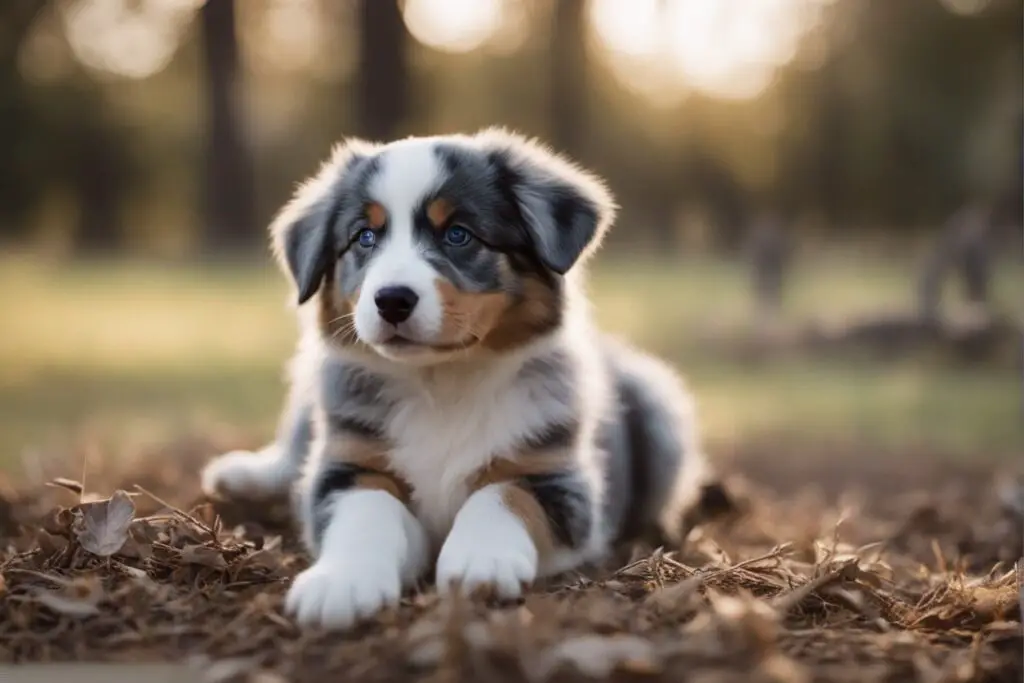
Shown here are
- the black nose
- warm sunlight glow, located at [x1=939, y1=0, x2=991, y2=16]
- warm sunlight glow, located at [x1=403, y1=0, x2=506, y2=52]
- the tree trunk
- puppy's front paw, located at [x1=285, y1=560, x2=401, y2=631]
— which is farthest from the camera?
warm sunlight glow, located at [x1=939, y1=0, x2=991, y2=16]

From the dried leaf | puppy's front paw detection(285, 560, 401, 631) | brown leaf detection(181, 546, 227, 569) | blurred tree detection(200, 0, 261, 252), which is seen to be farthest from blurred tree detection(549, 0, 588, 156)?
the dried leaf

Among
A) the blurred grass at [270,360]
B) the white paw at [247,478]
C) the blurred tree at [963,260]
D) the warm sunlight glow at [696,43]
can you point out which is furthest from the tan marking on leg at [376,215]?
the blurred tree at [963,260]

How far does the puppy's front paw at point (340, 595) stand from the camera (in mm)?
2225

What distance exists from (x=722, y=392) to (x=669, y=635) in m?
3.36

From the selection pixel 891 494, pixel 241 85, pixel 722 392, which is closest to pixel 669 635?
pixel 891 494

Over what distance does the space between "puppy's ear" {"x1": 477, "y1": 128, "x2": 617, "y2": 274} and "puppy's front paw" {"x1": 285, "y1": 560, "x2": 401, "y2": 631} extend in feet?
3.14

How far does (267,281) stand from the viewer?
523 centimetres

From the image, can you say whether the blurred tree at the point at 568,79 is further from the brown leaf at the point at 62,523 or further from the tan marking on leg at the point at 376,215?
the brown leaf at the point at 62,523

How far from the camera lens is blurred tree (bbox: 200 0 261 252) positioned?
16.5 feet

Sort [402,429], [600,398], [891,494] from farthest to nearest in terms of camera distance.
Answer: [891,494] → [600,398] → [402,429]

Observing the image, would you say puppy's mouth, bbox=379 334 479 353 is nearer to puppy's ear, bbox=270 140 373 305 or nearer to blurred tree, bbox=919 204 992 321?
puppy's ear, bbox=270 140 373 305

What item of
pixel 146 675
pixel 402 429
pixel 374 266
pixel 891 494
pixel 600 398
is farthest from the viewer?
pixel 891 494

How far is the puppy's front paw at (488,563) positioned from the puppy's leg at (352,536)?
0.39 ft

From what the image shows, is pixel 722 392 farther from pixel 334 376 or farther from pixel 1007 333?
pixel 334 376
